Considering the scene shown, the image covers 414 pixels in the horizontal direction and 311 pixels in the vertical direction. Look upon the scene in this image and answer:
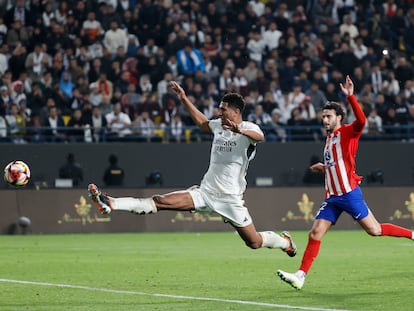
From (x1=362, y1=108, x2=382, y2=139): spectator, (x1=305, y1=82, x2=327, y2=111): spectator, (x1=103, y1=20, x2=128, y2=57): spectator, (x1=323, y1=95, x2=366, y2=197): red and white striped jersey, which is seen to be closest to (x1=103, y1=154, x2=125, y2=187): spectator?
(x1=103, y1=20, x2=128, y2=57): spectator

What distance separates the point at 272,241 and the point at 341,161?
4.10ft

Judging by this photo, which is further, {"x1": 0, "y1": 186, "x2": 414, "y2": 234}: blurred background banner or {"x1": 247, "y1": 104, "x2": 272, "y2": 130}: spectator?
{"x1": 247, "y1": 104, "x2": 272, "y2": 130}: spectator

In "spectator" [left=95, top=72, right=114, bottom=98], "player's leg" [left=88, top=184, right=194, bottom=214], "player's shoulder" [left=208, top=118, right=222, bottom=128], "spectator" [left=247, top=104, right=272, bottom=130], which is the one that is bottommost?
"spectator" [left=247, top=104, right=272, bottom=130]

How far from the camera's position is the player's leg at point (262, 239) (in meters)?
11.9

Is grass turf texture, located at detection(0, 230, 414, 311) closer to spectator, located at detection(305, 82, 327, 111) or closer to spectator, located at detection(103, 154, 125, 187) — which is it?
spectator, located at detection(103, 154, 125, 187)

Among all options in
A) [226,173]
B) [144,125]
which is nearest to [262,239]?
[226,173]

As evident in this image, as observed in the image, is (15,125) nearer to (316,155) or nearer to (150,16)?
(150,16)

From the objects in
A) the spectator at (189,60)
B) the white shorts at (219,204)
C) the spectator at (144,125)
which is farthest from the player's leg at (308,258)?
the spectator at (189,60)

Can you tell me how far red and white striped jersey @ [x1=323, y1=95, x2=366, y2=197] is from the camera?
39.4 feet

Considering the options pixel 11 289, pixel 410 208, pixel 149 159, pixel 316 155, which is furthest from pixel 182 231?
pixel 11 289

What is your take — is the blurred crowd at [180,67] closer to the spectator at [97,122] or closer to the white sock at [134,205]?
the spectator at [97,122]

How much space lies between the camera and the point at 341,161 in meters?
12.1

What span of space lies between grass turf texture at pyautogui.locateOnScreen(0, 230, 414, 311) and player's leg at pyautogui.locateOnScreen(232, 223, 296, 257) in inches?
18.4

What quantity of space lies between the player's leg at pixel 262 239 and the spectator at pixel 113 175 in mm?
12217
